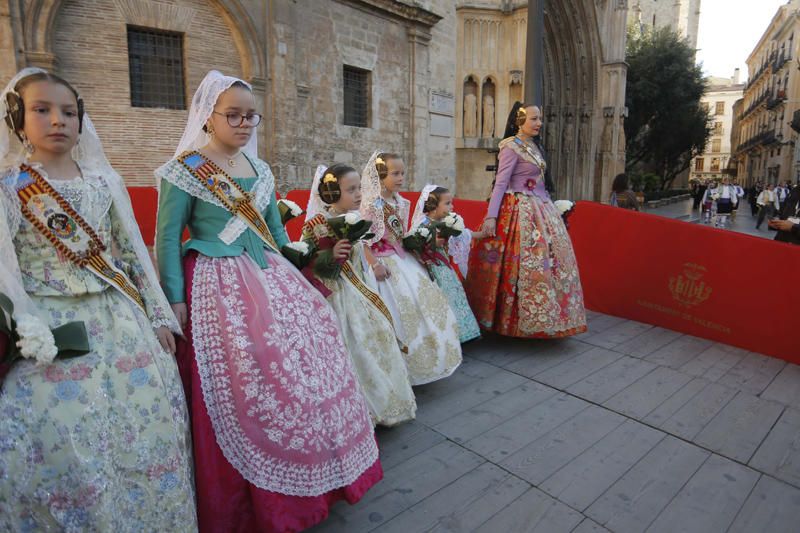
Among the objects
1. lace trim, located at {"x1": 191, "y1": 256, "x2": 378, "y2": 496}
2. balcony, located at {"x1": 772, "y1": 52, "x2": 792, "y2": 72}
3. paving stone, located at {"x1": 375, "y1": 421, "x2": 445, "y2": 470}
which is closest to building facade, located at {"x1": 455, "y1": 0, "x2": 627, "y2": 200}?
paving stone, located at {"x1": 375, "y1": 421, "x2": 445, "y2": 470}

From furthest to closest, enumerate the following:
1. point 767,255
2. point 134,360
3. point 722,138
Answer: point 722,138
point 767,255
point 134,360

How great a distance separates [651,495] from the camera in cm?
235

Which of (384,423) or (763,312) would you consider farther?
(763,312)

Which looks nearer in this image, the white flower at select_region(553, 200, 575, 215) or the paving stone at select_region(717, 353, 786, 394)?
the paving stone at select_region(717, 353, 786, 394)

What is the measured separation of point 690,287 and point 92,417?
5006mm

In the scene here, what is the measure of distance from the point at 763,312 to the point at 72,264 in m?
5.10

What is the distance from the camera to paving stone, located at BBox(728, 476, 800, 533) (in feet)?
7.04

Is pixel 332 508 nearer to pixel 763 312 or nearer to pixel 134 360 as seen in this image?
pixel 134 360

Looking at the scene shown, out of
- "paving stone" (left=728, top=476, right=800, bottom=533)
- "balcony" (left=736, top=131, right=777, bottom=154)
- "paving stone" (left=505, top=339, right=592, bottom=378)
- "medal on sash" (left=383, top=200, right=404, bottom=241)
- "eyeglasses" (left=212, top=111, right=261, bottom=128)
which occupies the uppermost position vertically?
"balcony" (left=736, top=131, right=777, bottom=154)

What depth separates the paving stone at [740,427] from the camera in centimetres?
275

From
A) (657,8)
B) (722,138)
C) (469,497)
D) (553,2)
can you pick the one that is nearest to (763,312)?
(469,497)

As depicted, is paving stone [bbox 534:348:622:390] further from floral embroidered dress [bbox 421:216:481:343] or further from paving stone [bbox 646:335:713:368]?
floral embroidered dress [bbox 421:216:481:343]

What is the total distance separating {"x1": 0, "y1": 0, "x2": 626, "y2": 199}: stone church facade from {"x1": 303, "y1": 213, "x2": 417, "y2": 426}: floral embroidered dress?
5.58 m

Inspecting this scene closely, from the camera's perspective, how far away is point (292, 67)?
27.8ft
